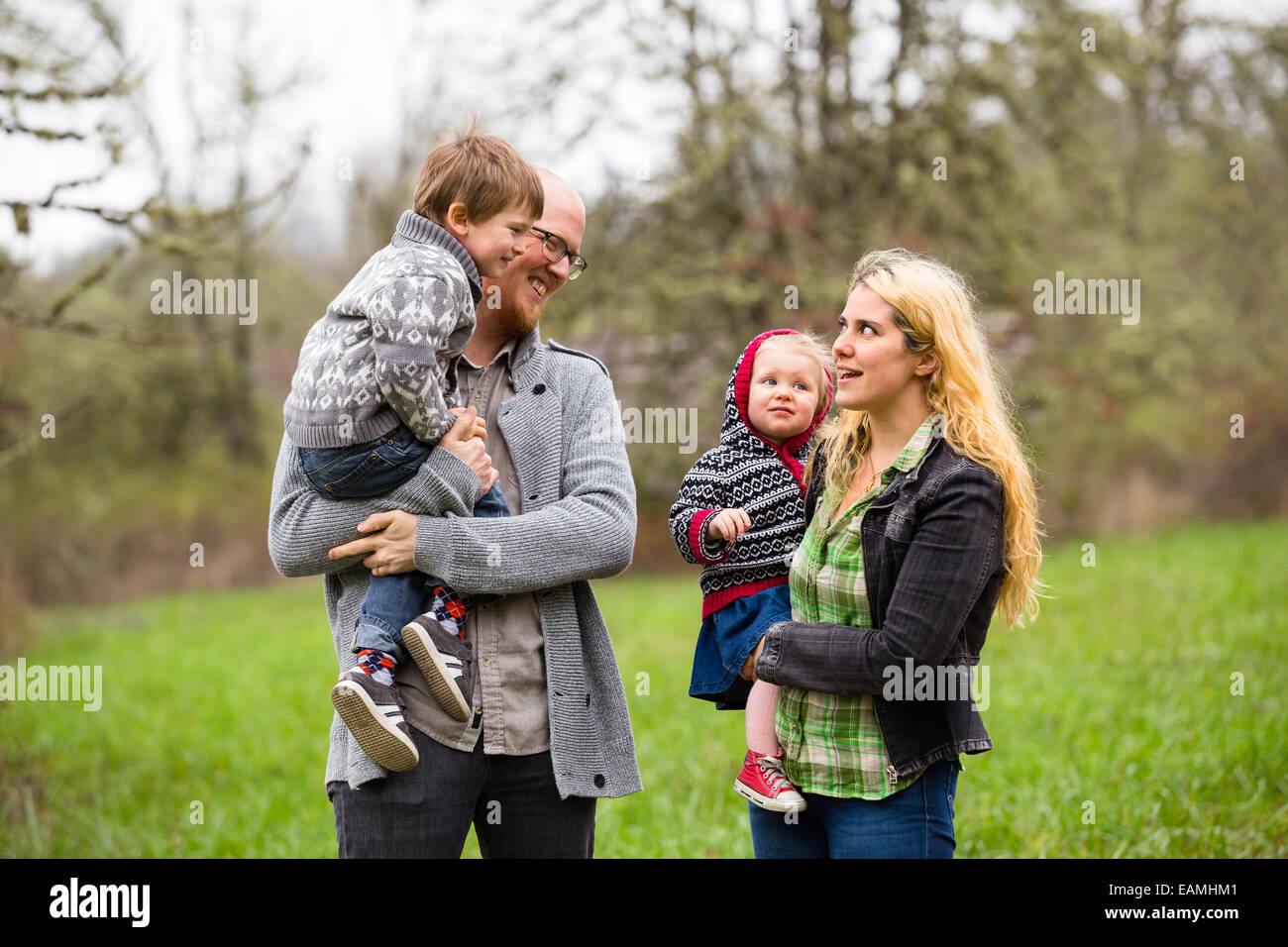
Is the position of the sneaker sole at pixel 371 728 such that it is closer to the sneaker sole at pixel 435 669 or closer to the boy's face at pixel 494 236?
the sneaker sole at pixel 435 669

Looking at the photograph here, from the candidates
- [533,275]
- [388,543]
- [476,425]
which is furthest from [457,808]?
[533,275]

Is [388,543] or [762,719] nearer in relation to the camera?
[388,543]

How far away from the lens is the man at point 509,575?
7.10 ft

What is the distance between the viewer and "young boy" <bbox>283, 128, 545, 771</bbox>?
2.12 m

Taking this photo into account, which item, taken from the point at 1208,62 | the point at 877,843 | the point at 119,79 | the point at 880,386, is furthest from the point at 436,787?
the point at 1208,62

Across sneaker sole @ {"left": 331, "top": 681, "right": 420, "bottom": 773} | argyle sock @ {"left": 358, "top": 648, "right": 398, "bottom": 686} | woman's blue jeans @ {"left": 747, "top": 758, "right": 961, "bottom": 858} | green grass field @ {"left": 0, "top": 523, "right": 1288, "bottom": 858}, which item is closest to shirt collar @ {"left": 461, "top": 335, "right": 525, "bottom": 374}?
argyle sock @ {"left": 358, "top": 648, "right": 398, "bottom": 686}

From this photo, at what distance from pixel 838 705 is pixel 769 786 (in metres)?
0.23

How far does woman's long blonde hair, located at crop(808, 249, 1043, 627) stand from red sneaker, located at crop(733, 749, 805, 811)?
22.2 inches

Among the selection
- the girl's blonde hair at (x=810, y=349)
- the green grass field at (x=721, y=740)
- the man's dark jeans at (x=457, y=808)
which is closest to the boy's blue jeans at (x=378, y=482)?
the man's dark jeans at (x=457, y=808)

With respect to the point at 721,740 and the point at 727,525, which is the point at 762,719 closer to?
the point at 727,525

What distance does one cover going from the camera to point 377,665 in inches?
85.0

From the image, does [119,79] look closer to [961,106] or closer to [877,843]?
[877,843]

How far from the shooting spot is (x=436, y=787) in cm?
215
